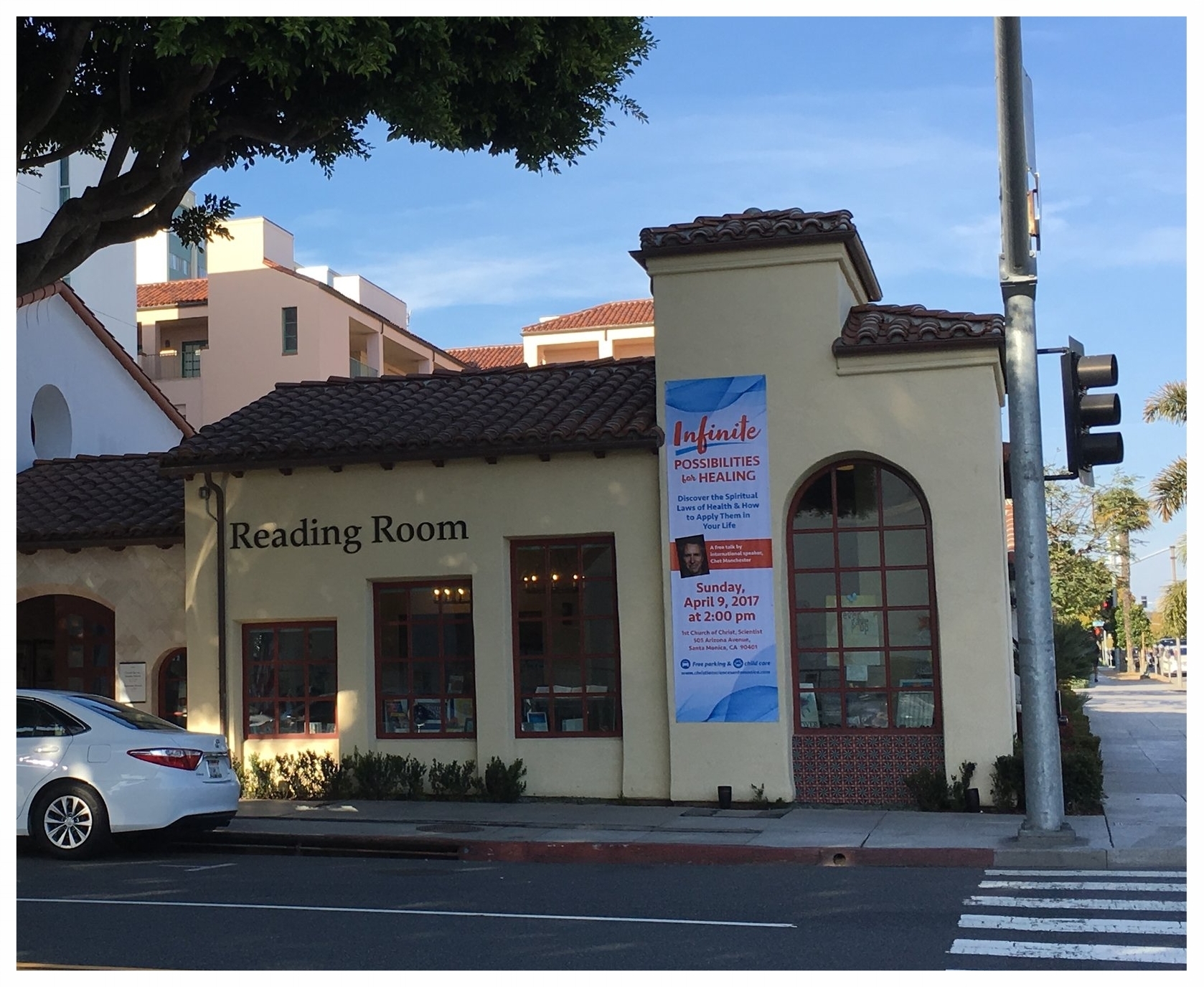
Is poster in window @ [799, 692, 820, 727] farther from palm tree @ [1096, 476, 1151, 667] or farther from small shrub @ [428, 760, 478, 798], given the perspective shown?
palm tree @ [1096, 476, 1151, 667]

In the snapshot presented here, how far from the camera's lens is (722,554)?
1539 cm

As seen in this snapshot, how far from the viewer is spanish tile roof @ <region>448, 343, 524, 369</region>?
54.4 meters

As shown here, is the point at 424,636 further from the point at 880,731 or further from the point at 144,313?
the point at 144,313

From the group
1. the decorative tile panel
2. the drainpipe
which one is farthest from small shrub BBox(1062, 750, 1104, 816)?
the drainpipe

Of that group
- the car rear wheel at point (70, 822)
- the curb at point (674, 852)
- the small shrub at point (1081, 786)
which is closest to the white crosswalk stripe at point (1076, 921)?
the curb at point (674, 852)

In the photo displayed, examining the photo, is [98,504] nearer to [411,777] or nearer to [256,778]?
[256,778]

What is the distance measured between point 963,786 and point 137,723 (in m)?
8.21

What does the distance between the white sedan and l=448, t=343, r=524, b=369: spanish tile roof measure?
40.4 m

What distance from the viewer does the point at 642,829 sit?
1360cm

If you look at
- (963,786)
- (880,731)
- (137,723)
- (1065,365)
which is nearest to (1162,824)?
(963,786)

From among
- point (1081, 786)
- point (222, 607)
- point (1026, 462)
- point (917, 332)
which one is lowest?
point (1081, 786)

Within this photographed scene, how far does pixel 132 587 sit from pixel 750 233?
8986 mm

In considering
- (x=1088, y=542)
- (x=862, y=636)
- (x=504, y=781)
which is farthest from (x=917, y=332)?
(x=1088, y=542)

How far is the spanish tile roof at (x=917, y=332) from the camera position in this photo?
48.6ft
